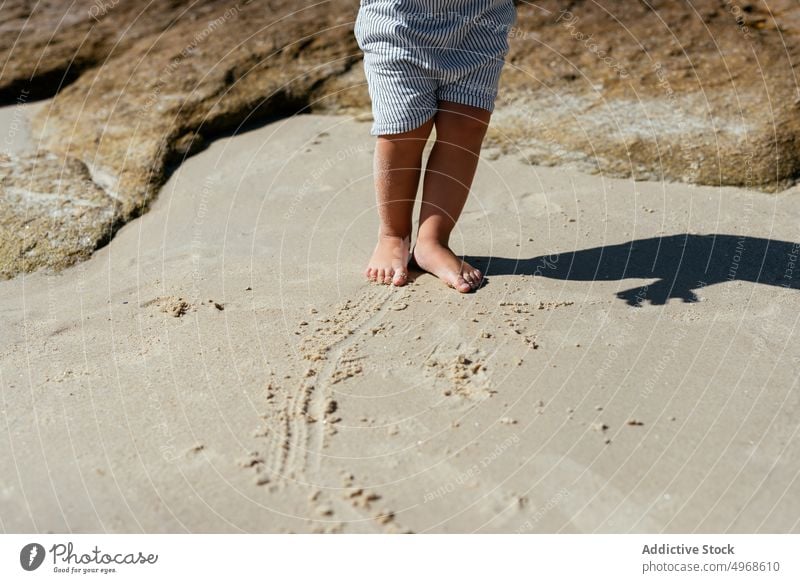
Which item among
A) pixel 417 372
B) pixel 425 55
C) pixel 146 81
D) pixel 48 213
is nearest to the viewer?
pixel 417 372

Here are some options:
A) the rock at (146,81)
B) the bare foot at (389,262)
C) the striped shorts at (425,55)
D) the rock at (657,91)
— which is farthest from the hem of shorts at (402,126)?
the rock at (146,81)

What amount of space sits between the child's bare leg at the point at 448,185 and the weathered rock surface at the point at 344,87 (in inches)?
31.5

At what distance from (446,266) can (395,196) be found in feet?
0.85

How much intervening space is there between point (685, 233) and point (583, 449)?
3.81 feet

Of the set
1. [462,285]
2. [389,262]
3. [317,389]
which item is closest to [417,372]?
[317,389]

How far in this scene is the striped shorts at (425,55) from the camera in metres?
2.33

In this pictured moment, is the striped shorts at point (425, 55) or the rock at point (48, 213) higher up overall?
the striped shorts at point (425, 55)

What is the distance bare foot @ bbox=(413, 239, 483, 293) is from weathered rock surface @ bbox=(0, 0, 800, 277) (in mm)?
896

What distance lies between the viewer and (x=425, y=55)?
2346 millimetres

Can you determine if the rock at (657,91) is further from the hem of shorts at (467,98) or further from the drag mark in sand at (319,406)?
the drag mark in sand at (319,406)

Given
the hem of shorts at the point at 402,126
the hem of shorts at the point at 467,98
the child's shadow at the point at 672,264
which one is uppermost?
the hem of shorts at the point at 467,98

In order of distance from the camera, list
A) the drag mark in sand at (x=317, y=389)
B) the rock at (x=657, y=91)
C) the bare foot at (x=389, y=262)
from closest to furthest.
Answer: the drag mark in sand at (x=317, y=389), the bare foot at (x=389, y=262), the rock at (x=657, y=91)

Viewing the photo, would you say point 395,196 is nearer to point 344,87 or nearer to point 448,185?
point 448,185

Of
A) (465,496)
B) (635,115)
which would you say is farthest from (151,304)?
(635,115)
